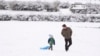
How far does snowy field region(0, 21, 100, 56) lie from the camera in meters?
14.6

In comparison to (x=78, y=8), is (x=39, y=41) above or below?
above

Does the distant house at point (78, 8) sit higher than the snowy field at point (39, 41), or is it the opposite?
the snowy field at point (39, 41)

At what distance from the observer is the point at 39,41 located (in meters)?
18.2

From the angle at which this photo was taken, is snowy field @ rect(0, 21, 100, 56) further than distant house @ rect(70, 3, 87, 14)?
No

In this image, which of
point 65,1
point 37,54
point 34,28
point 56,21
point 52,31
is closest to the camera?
point 37,54

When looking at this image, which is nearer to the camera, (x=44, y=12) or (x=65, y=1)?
(x=44, y=12)

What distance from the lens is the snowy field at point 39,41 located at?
1456cm

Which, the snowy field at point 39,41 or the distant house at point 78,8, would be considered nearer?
the snowy field at point 39,41

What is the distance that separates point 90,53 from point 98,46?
2.57m

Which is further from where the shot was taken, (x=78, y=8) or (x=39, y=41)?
(x=78, y=8)

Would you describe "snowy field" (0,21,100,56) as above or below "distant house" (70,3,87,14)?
above

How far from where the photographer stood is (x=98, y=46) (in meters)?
17.1

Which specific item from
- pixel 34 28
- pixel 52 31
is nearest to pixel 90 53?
pixel 52 31

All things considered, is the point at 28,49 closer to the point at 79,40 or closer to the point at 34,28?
the point at 79,40
